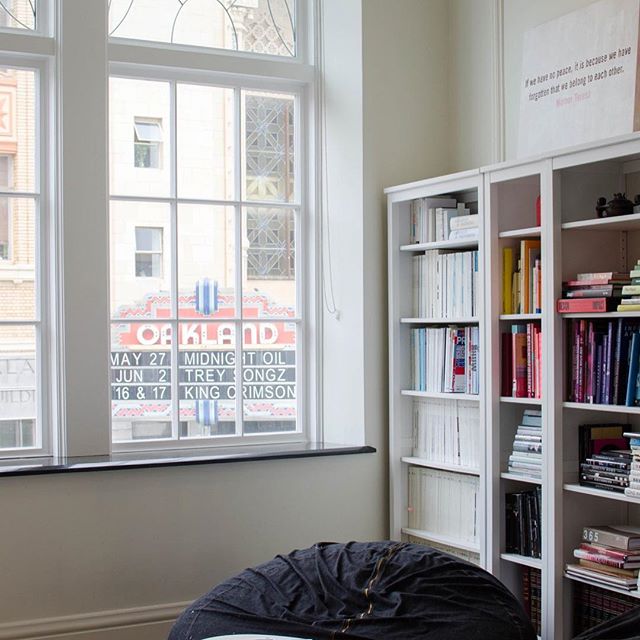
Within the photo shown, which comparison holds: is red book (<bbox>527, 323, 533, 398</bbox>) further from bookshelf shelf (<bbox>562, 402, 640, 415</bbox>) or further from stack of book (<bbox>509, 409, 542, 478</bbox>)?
bookshelf shelf (<bbox>562, 402, 640, 415</bbox>)

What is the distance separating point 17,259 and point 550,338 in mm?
2307

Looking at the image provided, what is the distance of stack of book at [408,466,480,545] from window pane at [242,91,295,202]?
4.99 feet

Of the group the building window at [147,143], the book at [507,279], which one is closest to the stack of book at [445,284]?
the book at [507,279]

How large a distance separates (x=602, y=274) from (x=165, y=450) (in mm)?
2147

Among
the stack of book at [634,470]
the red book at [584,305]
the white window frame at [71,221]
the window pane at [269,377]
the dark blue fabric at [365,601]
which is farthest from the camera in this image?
the window pane at [269,377]

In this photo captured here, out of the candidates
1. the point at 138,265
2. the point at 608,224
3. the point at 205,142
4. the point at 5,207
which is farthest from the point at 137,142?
the point at 608,224

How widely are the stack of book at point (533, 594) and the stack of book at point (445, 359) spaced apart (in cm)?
75

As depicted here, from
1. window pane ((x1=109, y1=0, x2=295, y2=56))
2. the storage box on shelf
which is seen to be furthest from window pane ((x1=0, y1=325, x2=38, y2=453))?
the storage box on shelf

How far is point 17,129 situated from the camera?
168 inches

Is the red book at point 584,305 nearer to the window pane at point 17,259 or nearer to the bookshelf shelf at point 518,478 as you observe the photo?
the bookshelf shelf at point 518,478

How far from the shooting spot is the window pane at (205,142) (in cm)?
459

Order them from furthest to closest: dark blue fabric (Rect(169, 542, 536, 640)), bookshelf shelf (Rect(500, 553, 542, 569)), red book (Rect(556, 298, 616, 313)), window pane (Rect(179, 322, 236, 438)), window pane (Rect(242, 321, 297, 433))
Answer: window pane (Rect(242, 321, 297, 433)) → window pane (Rect(179, 322, 236, 438)) → bookshelf shelf (Rect(500, 553, 542, 569)) → red book (Rect(556, 298, 616, 313)) → dark blue fabric (Rect(169, 542, 536, 640))

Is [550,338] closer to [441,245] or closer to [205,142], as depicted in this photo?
[441,245]

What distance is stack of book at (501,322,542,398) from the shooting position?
3705 millimetres
